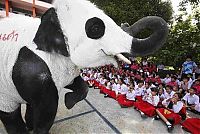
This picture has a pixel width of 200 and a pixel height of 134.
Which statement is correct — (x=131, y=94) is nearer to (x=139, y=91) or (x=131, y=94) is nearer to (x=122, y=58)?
(x=139, y=91)

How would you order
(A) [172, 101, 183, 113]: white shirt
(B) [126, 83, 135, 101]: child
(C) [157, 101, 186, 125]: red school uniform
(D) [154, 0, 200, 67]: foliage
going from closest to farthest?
1. (C) [157, 101, 186, 125]: red school uniform
2. (A) [172, 101, 183, 113]: white shirt
3. (B) [126, 83, 135, 101]: child
4. (D) [154, 0, 200, 67]: foliage

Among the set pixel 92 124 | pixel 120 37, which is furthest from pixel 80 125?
pixel 120 37

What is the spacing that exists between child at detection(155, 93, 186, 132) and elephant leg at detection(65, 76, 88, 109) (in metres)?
1.79

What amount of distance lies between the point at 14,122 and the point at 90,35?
1.40m

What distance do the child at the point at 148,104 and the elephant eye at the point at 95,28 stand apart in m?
2.84

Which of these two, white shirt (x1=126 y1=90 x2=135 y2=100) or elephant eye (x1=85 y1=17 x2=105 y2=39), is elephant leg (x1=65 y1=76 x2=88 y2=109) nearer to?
elephant eye (x1=85 y1=17 x2=105 y2=39)

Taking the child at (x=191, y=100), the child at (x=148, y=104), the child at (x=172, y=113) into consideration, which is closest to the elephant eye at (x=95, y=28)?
the child at (x=172, y=113)

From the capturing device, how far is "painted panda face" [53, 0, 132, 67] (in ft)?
7.97

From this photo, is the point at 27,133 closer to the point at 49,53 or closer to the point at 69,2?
the point at 49,53

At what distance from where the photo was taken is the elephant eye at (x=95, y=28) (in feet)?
8.07

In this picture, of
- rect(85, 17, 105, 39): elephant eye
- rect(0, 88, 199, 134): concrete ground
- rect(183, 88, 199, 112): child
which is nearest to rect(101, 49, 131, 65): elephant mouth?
rect(85, 17, 105, 39): elephant eye

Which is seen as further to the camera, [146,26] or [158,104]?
[158,104]

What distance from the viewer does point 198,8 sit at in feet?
29.1

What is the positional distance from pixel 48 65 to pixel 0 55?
55cm
